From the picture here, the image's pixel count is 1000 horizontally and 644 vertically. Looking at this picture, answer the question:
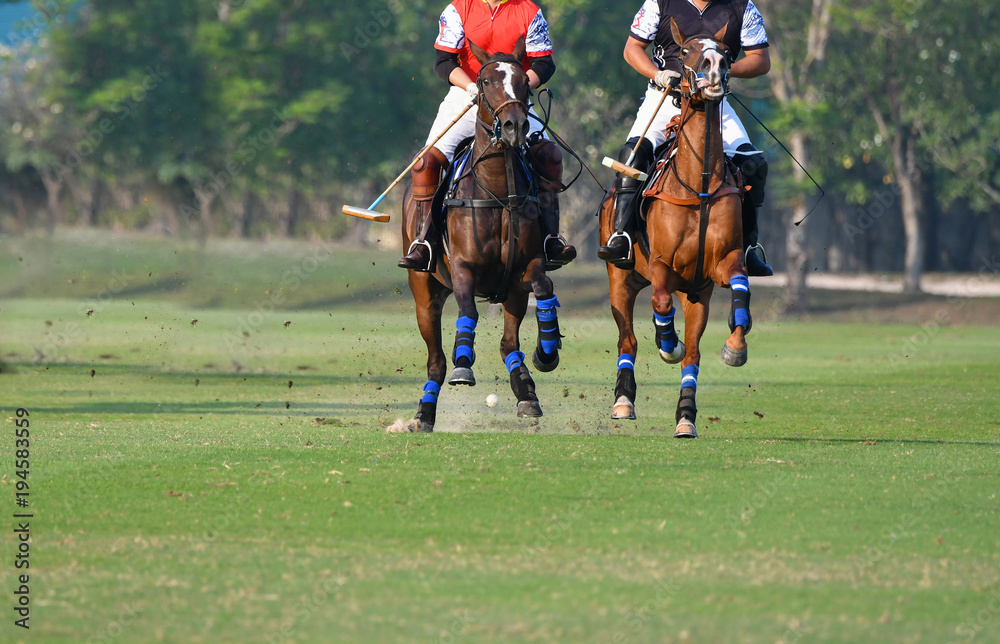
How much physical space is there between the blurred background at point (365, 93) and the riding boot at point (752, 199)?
78.9 ft

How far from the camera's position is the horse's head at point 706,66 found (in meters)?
11.0

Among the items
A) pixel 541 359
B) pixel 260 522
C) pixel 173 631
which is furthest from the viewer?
pixel 541 359

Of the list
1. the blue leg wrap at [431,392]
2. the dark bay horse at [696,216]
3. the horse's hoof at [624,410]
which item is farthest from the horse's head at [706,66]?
the blue leg wrap at [431,392]

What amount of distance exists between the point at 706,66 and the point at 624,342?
2.74 metres

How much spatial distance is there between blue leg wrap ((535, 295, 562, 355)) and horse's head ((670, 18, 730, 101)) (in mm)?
2105

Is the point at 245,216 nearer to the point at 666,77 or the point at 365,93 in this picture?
the point at 365,93

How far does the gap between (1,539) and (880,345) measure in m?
22.7

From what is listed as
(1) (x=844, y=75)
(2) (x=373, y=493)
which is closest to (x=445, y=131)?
(2) (x=373, y=493)

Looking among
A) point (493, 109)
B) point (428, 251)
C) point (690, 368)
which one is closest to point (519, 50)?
point (493, 109)

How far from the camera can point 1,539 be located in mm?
7270

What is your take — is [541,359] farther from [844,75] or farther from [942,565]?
[844,75]

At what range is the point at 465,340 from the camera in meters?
11.4

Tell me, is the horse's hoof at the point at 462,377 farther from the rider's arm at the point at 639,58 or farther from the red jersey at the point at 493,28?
the rider's arm at the point at 639,58

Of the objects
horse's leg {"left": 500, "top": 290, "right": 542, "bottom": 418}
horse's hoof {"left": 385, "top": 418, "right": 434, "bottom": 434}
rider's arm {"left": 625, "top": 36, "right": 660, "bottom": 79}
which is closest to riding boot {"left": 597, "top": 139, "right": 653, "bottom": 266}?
rider's arm {"left": 625, "top": 36, "right": 660, "bottom": 79}
